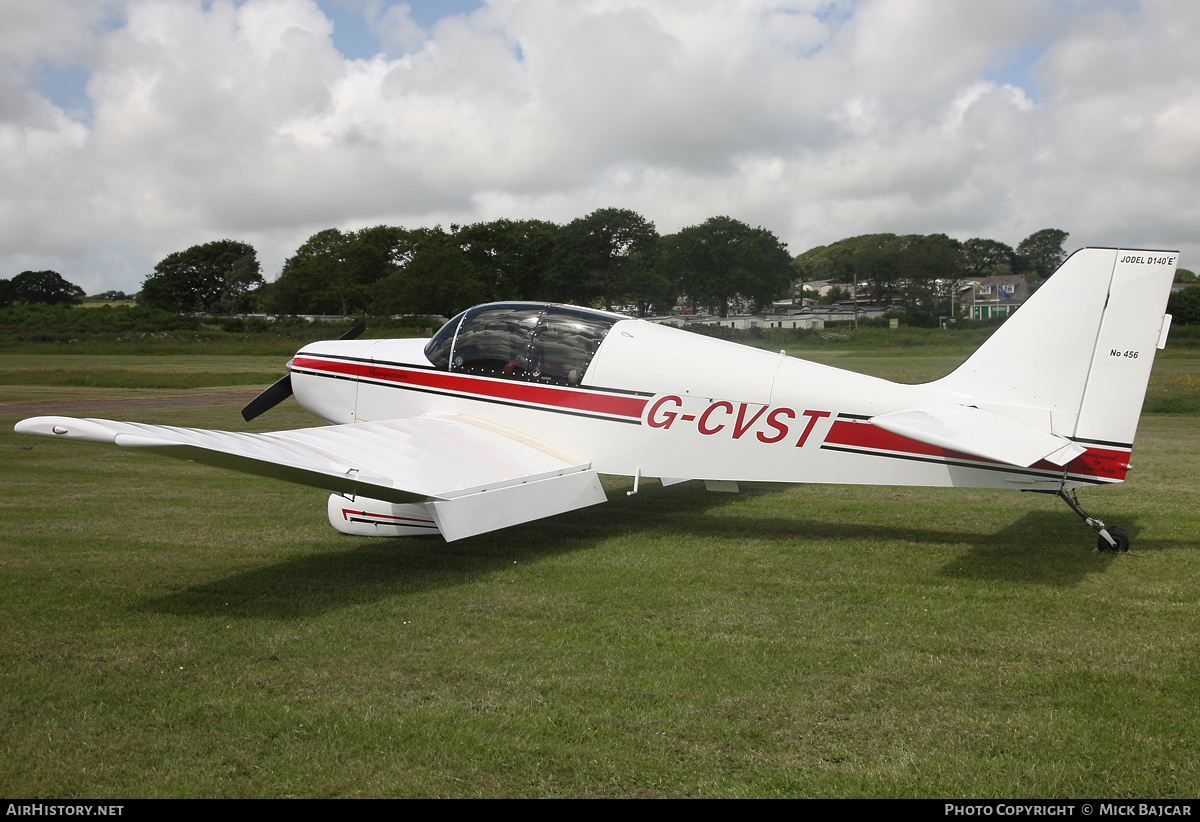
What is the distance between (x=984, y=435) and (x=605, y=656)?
296 cm

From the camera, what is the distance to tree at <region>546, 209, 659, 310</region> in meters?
46.1

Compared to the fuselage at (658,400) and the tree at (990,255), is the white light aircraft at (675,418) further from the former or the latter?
the tree at (990,255)

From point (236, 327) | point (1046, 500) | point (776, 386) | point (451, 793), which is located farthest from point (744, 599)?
point (236, 327)

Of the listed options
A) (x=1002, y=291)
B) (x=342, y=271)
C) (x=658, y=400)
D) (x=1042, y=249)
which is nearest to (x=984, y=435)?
(x=658, y=400)

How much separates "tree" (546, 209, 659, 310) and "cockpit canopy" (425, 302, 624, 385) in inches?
1447

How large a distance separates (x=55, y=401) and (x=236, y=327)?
39.2 meters

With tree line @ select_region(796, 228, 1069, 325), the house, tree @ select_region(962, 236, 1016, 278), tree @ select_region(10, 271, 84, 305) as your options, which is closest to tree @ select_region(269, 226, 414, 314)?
tree @ select_region(10, 271, 84, 305)

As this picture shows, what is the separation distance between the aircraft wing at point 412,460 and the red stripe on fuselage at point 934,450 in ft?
6.87

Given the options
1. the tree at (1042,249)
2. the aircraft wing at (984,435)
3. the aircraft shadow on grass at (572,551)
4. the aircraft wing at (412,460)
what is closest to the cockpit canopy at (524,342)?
the aircraft wing at (412,460)

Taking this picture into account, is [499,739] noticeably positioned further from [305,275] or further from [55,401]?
[305,275]

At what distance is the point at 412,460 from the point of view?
6.23m

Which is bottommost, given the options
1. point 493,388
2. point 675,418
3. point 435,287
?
point 435,287

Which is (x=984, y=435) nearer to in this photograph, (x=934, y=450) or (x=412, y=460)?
(x=934, y=450)

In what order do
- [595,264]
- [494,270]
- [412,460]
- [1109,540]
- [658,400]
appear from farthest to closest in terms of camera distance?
[494,270] → [595,264] → [658,400] → [1109,540] → [412,460]
